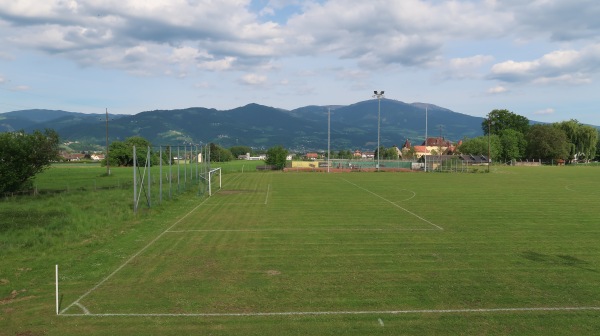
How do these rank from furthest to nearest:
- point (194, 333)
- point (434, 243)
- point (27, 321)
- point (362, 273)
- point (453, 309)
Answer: point (434, 243)
point (362, 273)
point (453, 309)
point (27, 321)
point (194, 333)

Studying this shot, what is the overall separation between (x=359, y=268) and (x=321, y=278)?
136 cm

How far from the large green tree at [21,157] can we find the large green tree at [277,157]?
43.2 meters

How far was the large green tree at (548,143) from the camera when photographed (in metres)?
109

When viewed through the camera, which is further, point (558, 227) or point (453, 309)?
point (558, 227)

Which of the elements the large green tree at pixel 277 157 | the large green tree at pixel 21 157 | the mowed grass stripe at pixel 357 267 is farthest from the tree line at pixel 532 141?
the mowed grass stripe at pixel 357 267

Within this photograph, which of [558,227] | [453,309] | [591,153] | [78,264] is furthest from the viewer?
[591,153]

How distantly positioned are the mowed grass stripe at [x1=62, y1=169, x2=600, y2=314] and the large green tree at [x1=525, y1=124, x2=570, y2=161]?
336ft

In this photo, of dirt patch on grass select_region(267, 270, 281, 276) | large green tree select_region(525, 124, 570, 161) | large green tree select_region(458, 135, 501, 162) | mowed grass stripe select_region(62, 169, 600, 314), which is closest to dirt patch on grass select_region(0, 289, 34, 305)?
mowed grass stripe select_region(62, 169, 600, 314)

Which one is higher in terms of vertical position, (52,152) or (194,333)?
(52,152)

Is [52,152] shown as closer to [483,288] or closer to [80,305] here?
[80,305]

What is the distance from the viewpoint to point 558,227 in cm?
1761

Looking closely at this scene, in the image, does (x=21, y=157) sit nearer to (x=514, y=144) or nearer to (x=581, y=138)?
(x=514, y=144)

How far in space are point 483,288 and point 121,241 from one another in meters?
11.5

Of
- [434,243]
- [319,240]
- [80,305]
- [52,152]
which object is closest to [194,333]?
[80,305]
